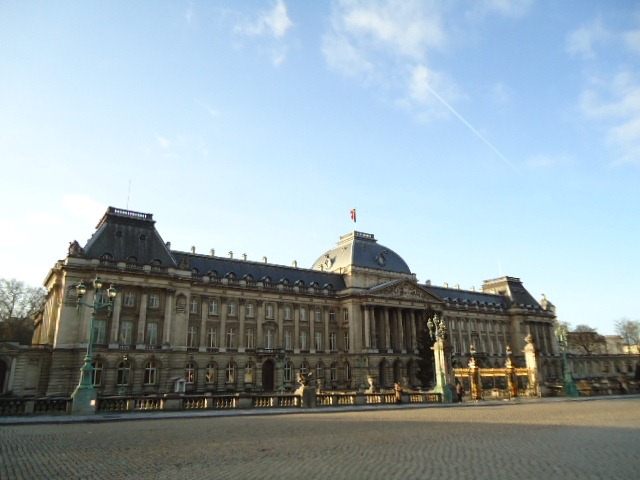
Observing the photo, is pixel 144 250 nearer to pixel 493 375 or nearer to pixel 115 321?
pixel 115 321

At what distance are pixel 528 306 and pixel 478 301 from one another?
45.6 ft

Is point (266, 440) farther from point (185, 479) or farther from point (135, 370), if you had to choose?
point (135, 370)

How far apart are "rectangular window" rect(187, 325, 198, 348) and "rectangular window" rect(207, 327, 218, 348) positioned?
189 cm

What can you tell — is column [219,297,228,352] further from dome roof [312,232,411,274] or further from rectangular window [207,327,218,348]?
dome roof [312,232,411,274]

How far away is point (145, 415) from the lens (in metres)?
25.4

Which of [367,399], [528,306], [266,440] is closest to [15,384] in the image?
[367,399]

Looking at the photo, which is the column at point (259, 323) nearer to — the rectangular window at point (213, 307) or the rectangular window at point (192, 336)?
the rectangular window at point (213, 307)

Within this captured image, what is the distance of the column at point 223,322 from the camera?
207 ft

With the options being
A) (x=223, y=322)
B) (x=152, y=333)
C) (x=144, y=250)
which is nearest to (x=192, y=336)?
(x=223, y=322)

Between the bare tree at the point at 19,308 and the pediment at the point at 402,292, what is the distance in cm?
5568

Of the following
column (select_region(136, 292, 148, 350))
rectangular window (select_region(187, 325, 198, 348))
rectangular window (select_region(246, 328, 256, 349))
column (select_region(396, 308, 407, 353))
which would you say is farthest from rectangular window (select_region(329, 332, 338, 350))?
column (select_region(136, 292, 148, 350))

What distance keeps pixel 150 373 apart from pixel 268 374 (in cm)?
1779

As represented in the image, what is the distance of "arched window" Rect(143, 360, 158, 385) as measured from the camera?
5375 cm

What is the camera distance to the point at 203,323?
205ft
